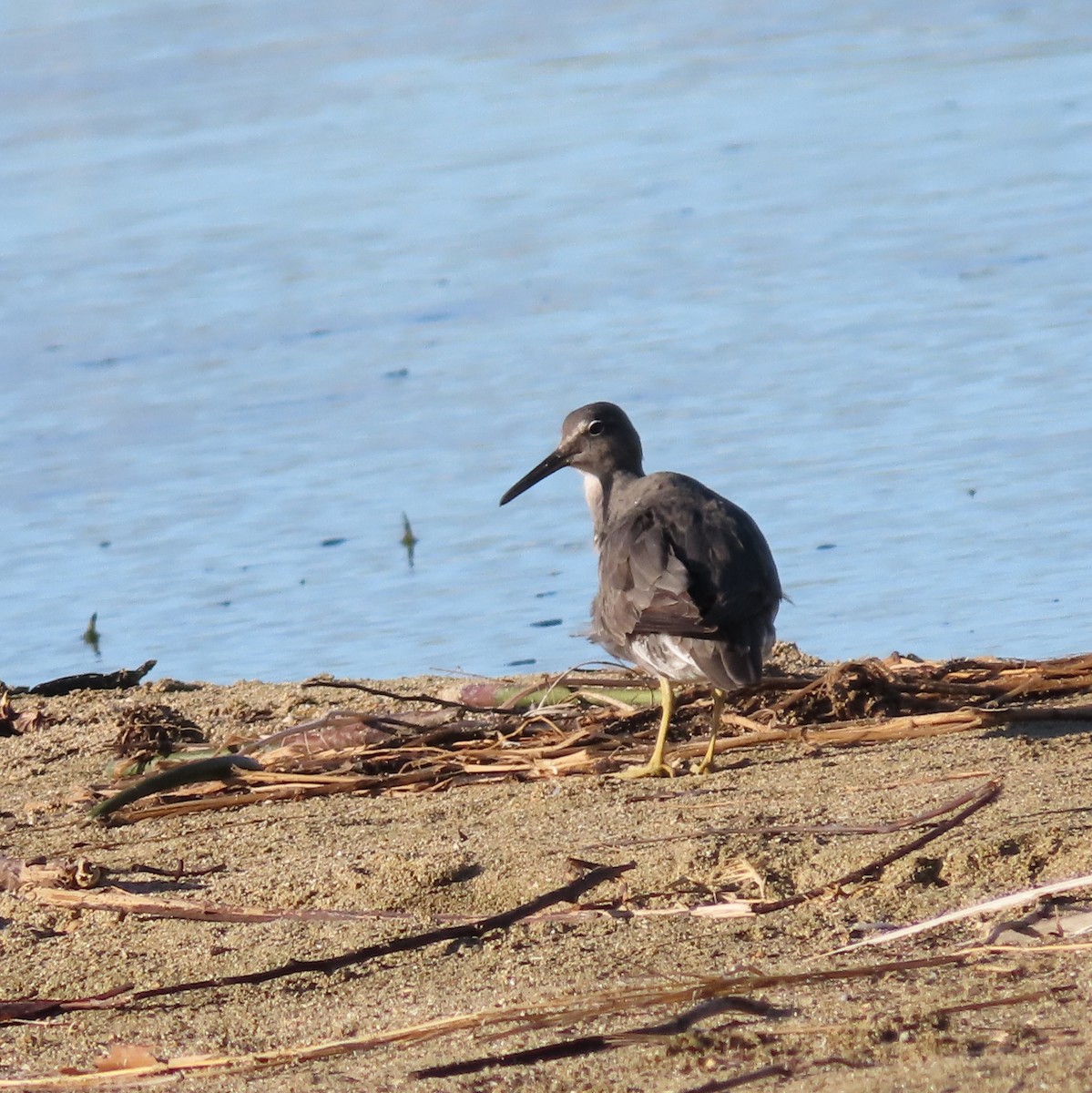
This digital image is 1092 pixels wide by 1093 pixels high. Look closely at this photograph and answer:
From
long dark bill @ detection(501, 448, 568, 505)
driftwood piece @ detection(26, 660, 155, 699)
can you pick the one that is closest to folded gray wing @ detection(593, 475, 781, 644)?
long dark bill @ detection(501, 448, 568, 505)

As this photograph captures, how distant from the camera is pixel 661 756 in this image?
540 cm

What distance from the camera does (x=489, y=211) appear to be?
12656 millimetres

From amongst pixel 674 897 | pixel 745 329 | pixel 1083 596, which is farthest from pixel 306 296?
pixel 674 897

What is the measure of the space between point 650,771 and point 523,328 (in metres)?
5.48

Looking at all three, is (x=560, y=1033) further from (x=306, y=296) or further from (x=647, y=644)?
(x=306, y=296)

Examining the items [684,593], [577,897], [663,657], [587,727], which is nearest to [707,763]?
[663,657]

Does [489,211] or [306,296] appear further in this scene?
[489,211]

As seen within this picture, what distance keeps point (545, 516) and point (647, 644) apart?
9.94ft

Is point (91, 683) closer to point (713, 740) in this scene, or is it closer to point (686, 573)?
point (686, 573)

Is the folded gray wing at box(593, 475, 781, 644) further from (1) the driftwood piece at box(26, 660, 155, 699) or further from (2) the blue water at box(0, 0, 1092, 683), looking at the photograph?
(1) the driftwood piece at box(26, 660, 155, 699)

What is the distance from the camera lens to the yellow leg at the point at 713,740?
17.3 feet

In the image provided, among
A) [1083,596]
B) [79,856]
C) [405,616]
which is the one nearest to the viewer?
[79,856]

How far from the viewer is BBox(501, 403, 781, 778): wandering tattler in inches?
209

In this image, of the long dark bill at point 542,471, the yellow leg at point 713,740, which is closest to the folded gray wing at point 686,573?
the yellow leg at point 713,740
